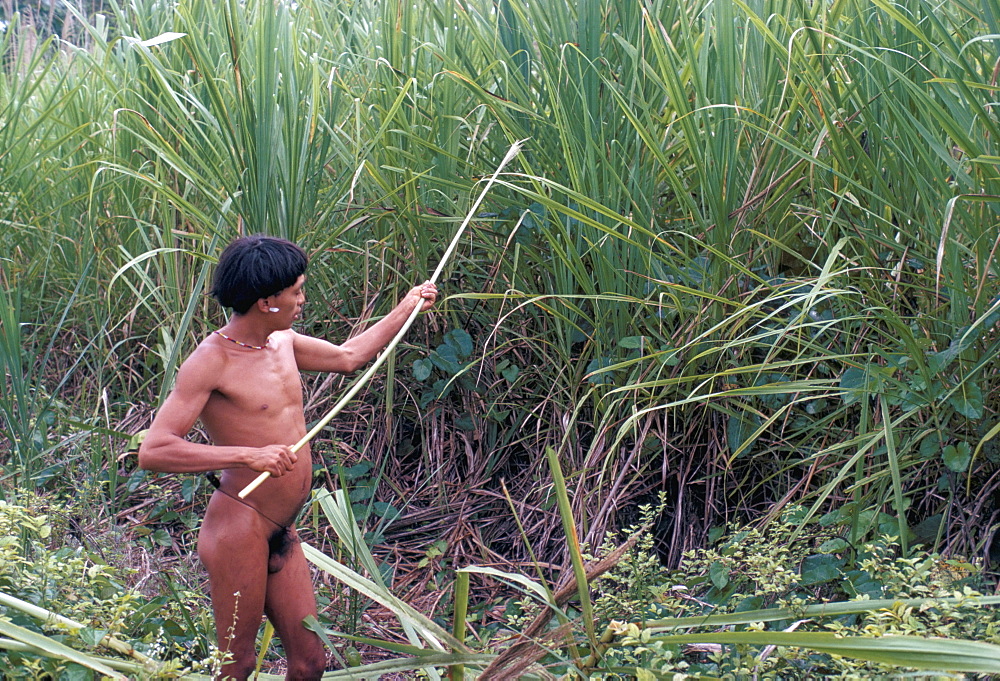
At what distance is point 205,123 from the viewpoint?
2850 mm

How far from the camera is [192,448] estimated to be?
5.74 ft

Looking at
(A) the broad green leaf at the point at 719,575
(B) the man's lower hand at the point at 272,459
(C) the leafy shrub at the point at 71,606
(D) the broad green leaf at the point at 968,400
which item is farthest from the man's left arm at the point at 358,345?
(D) the broad green leaf at the point at 968,400

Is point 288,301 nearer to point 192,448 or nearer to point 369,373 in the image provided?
point 369,373

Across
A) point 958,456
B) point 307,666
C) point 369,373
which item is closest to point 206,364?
point 369,373

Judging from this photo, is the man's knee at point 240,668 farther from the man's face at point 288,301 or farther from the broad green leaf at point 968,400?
the broad green leaf at point 968,400

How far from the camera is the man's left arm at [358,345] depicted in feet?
6.79

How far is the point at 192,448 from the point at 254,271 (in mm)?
364

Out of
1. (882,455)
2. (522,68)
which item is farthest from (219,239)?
(882,455)

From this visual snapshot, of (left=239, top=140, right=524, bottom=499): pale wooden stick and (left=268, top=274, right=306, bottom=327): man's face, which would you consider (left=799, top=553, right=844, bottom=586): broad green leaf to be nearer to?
(left=239, top=140, right=524, bottom=499): pale wooden stick

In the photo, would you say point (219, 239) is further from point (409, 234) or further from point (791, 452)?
point (791, 452)

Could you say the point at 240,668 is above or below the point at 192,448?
below

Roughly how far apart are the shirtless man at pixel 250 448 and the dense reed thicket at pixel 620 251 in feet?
1.32

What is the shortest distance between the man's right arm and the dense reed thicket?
→ 423mm

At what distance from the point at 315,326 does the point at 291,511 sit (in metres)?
1.06
